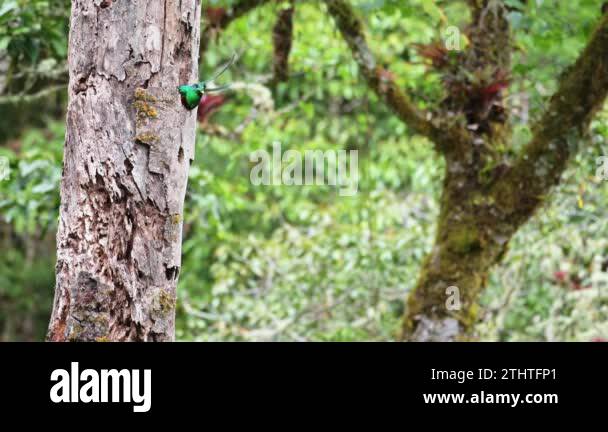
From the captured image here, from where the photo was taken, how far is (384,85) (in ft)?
12.9

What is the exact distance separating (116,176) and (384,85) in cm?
203

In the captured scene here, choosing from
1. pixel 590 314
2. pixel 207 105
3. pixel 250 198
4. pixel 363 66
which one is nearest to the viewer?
pixel 363 66

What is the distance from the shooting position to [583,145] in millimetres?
3670

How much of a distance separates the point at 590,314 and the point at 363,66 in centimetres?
226

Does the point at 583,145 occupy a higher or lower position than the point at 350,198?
lower

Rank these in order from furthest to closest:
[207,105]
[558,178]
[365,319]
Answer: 1. [365,319]
2. [207,105]
3. [558,178]

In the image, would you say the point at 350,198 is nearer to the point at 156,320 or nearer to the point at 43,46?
the point at 43,46

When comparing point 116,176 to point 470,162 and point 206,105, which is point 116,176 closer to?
point 470,162

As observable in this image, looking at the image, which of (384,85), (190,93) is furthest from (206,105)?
(190,93)

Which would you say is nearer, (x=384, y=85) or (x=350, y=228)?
(x=384, y=85)

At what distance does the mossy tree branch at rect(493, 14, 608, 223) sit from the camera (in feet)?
10.9

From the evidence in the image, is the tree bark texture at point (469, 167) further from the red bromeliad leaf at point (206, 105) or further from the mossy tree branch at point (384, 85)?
the red bromeliad leaf at point (206, 105)
